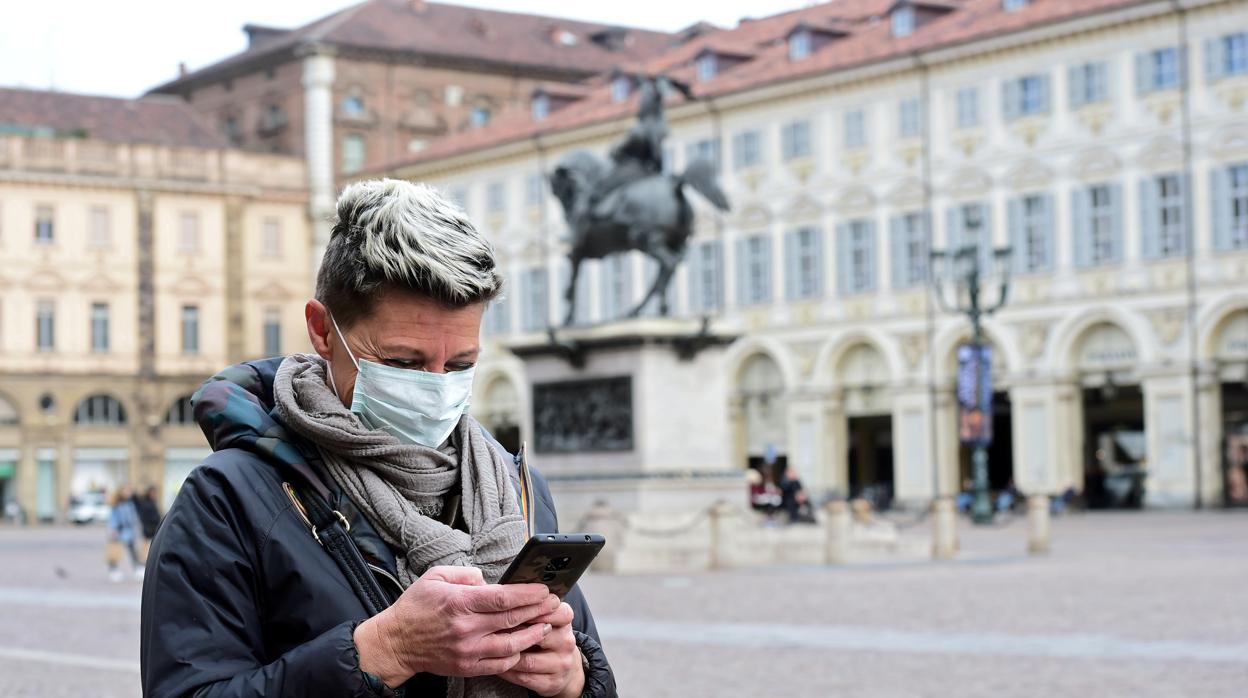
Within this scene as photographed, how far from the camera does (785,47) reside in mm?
62719

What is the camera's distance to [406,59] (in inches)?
3182

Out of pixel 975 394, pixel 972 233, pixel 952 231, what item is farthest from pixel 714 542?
pixel 952 231

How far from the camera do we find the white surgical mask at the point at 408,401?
307 cm

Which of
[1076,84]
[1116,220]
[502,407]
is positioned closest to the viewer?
[1116,220]

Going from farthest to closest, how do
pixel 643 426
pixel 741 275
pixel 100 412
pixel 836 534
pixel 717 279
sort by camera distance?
pixel 100 412 < pixel 717 279 < pixel 741 275 < pixel 836 534 < pixel 643 426

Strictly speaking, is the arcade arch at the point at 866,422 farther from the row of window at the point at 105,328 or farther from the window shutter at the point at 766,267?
the row of window at the point at 105,328

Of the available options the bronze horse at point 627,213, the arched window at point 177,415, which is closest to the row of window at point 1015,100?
the arched window at point 177,415

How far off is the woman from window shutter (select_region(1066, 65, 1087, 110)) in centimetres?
5084

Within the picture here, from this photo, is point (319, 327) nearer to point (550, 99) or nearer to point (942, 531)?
point (942, 531)

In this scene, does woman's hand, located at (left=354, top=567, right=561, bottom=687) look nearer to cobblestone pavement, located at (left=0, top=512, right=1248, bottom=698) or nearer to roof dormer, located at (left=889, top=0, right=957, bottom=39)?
cobblestone pavement, located at (left=0, top=512, right=1248, bottom=698)

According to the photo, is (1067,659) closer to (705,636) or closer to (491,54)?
(705,636)

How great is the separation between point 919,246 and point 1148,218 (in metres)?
7.14

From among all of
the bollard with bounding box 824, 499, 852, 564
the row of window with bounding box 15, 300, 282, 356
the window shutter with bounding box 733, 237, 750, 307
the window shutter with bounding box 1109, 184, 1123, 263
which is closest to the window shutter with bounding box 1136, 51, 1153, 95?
the window shutter with bounding box 1109, 184, 1123, 263

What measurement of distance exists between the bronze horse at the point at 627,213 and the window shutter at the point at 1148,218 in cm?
2544
